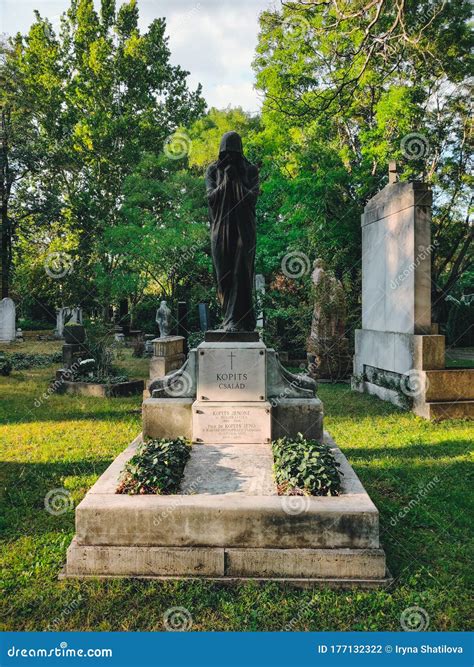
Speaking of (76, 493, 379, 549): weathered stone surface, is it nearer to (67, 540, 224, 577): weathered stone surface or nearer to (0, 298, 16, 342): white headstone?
(67, 540, 224, 577): weathered stone surface

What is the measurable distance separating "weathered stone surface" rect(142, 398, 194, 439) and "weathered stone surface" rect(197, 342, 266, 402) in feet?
0.88

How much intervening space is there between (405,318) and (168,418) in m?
5.60

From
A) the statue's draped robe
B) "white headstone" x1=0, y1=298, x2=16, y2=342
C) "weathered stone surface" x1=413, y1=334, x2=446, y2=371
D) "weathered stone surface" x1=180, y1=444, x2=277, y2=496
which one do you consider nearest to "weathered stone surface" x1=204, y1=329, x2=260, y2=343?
the statue's draped robe

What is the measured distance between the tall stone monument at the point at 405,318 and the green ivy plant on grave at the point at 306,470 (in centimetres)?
453

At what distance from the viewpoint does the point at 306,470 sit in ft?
13.6

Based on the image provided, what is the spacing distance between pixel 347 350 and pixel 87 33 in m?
22.3

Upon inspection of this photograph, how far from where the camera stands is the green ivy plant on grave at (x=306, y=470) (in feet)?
13.0

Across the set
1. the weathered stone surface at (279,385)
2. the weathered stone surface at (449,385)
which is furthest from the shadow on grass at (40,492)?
the weathered stone surface at (449,385)

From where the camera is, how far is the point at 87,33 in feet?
81.1

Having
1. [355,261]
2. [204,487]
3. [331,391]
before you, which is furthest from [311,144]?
[204,487]

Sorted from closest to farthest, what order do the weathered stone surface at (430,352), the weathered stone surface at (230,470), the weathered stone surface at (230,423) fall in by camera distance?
1. the weathered stone surface at (230,470)
2. the weathered stone surface at (230,423)
3. the weathered stone surface at (430,352)

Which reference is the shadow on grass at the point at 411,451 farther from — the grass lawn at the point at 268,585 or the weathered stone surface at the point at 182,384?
the weathered stone surface at the point at 182,384

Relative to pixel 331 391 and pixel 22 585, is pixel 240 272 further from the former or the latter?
pixel 331 391

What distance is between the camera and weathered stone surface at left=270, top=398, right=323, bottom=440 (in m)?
5.31
